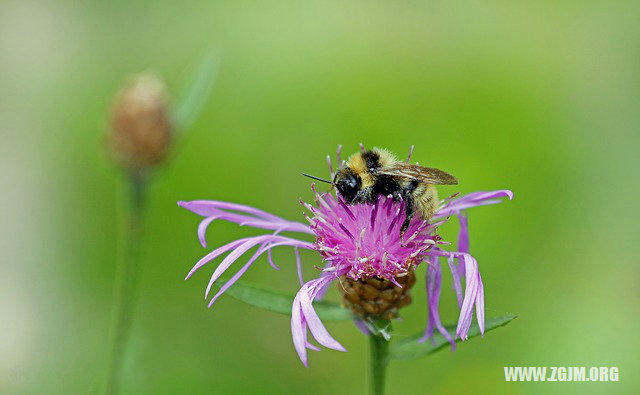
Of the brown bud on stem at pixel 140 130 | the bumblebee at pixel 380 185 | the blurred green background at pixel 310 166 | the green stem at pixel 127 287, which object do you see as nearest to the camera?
the bumblebee at pixel 380 185

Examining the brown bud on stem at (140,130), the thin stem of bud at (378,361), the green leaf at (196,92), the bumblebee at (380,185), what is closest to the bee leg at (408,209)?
the bumblebee at (380,185)

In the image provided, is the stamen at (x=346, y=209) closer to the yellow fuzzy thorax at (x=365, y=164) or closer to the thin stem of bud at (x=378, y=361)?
the yellow fuzzy thorax at (x=365, y=164)

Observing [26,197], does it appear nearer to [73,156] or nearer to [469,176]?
[73,156]

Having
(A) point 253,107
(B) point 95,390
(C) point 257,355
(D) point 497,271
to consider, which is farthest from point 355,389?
(A) point 253,107

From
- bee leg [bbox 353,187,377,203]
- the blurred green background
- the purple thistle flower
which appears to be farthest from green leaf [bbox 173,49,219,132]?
bee leg [bbox 353,187,377,203]

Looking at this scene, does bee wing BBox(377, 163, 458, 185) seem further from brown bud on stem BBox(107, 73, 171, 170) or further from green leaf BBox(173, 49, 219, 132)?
brown bud on stem BBox(107, 73, 171, 170)

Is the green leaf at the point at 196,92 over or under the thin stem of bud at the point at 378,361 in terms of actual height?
over

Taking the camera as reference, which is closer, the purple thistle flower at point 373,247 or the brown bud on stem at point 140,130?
the purple thistle flower at point 373,247

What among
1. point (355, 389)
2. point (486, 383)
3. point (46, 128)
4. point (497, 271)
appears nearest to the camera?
point (486, 383)
